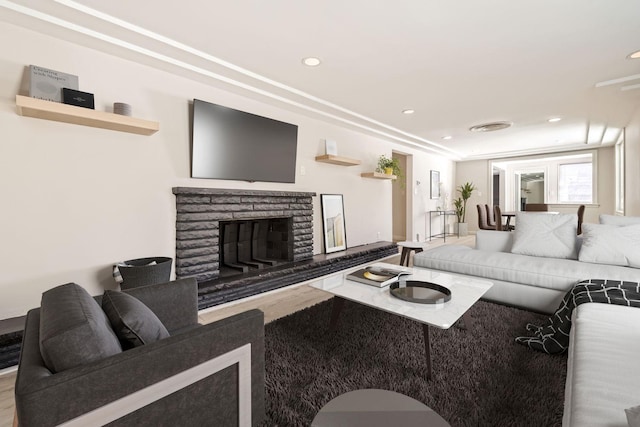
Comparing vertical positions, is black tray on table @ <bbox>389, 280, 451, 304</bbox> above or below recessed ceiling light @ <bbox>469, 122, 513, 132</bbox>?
below

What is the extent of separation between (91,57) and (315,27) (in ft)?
5.86

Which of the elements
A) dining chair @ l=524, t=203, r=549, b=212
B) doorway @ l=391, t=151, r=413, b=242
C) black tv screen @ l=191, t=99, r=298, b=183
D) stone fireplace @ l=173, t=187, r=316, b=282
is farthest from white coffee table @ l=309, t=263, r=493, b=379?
dining chair @ l=524, t=203, r=549, b=212

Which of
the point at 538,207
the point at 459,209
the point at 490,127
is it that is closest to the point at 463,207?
the point at 459,209

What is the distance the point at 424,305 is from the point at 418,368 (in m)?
0.37

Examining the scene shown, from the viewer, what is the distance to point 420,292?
7.05ft

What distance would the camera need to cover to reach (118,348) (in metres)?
0.98

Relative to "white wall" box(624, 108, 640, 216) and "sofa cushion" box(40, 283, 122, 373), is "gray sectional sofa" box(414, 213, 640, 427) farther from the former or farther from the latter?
"white wall" box(624, 108, 640, 216)

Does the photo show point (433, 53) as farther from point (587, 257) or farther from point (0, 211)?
point (0, 211)

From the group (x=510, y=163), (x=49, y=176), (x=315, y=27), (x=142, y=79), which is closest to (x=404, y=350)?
(x=315, y=27)

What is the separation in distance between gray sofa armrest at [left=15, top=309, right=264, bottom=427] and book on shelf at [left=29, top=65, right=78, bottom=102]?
162cm

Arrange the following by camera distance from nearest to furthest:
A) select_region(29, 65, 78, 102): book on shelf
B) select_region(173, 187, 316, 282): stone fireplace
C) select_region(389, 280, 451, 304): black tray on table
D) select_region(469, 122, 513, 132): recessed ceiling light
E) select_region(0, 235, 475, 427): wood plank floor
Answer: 1. select_region(389, 280, 451, 304): black tray on table
2. select_region(29, 65, 78, 102): book on shelf
3. select_region(0, 235, 475, 427): wood plank floor
4. select_region(173, 187, 316, 282): stone fireplace
5. select_region(469, 122, 513, 132): recessed ceiling light

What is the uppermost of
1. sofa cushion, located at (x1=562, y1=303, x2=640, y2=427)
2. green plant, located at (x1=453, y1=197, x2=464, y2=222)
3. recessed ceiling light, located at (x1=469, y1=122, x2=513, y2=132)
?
recessed ceiling light, located at (x1=469, y1=122, x2=513, y2=132)

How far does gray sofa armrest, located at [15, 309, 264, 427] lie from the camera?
2.46ft

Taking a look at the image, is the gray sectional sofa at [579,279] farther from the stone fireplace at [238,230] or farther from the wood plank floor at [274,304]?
the stone fireplace at [238,230]
